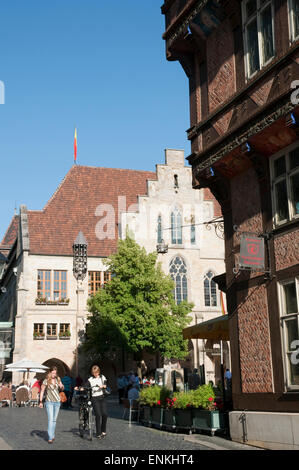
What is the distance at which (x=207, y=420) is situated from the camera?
1410 centimetres

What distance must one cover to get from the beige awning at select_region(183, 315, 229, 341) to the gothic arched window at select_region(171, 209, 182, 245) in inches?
988

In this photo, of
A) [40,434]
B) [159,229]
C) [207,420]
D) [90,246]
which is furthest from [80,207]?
[207,420]

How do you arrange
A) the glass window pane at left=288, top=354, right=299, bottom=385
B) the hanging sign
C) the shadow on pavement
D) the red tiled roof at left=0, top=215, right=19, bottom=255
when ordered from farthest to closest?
the red tiled roof at left=0, top=215, right=19, bottom=255 → the shadow on pavement → the hanging sign → the glass window pane at left=288, top=354, right=299, bottom=385

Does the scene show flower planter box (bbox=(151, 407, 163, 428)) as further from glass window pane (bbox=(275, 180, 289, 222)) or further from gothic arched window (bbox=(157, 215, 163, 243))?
gothic arched window (bbox=(157, 215, 163, 243))

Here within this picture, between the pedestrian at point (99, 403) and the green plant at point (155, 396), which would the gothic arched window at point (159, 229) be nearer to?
the green plant at point (155, 396)

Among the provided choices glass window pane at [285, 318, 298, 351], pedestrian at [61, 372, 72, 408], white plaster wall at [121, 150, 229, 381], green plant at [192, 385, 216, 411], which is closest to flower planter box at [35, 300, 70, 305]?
white plaster wall at [121, 150, 229, 381]

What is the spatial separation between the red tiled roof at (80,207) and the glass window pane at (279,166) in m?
30.5

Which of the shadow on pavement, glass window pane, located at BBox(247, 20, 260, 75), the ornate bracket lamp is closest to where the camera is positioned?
glass window pane, located at BBox(247, 20, 260, 75)

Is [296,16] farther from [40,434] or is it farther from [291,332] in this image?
[40,434]

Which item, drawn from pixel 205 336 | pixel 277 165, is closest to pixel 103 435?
pixel 205 336

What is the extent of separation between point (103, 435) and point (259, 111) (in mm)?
7872

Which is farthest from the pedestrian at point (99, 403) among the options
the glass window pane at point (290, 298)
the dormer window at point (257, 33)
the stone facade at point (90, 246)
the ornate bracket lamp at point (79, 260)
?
the ornate bracket lamp at point (79, 260)

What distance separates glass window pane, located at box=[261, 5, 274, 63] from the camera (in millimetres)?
12281

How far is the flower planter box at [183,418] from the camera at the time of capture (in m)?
14.8
